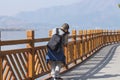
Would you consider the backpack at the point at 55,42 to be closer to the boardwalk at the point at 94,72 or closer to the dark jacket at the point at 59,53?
the dark jacket at the point at 59,53

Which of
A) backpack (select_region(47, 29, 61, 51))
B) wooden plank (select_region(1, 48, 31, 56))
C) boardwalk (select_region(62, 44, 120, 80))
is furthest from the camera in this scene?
boardwalk (select_region(62, 44, 120, 80))

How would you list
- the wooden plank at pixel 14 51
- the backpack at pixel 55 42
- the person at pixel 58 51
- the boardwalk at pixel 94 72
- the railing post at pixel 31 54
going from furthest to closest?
the boardwalk at pixel 94 72
the person at pixel 58 51
the backpack at pixel 55 42
the railing post at pixel 31 54
the wooden plank at pixel 14 51

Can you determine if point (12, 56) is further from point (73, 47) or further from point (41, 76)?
point (73, 47)

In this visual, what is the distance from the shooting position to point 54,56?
11.5 metres

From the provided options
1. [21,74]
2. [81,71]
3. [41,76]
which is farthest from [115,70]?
[21,74]

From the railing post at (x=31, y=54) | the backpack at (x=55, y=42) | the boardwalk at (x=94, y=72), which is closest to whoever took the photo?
the railing post at (x=31, y=54)

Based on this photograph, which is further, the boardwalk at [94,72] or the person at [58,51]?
the boardwalk at [94,72]

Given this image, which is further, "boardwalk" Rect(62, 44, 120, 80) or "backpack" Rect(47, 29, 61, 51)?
"boardwalk" Rect(62, 44, 120, 80)

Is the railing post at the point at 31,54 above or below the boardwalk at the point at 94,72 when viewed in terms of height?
above

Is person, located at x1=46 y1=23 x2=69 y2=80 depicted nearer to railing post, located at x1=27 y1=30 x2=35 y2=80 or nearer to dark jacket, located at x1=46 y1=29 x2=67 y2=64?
dark jacket, located at x1=46 y1=29 x2=67 y2=64

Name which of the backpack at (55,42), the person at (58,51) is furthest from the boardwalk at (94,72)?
the backpack at (55,42)

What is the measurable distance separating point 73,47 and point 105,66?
4.91 feet

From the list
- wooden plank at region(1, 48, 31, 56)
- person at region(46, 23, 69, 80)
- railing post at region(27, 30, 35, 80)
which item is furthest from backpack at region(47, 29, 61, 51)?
wooden plank at region(1, 48, 31, 56)

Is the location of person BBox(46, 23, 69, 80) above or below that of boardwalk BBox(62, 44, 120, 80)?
above
